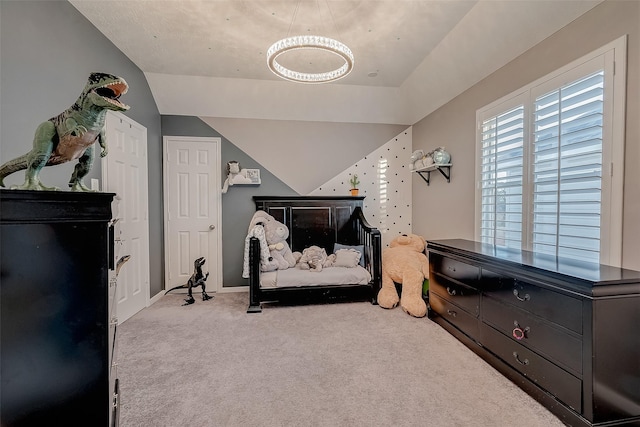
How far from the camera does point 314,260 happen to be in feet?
11.7

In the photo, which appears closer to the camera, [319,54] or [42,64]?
[42,64]

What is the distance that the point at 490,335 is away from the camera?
2051mm

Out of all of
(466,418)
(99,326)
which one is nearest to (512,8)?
(466,418)

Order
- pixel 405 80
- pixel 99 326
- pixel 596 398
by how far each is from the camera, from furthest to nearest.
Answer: pixel 405 80 → pixel 596 398 → pixel 99 326

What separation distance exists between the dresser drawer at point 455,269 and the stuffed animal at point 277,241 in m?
1.67

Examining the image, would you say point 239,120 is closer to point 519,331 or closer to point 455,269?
point 455,269

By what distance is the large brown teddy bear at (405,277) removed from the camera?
3.01 m

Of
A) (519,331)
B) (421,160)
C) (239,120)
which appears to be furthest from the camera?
(239,120)

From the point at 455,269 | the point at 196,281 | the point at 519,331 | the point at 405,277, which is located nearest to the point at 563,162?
the point at 455,269

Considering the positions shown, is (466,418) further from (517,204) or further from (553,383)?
(517,204)

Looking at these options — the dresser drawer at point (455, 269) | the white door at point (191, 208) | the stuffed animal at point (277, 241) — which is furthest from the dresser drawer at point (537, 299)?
the white door at point (191, 208)

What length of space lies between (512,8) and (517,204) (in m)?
1.46

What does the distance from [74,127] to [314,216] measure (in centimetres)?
315

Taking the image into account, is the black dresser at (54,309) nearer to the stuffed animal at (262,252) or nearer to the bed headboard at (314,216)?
the stuffed animal at (262,252)
